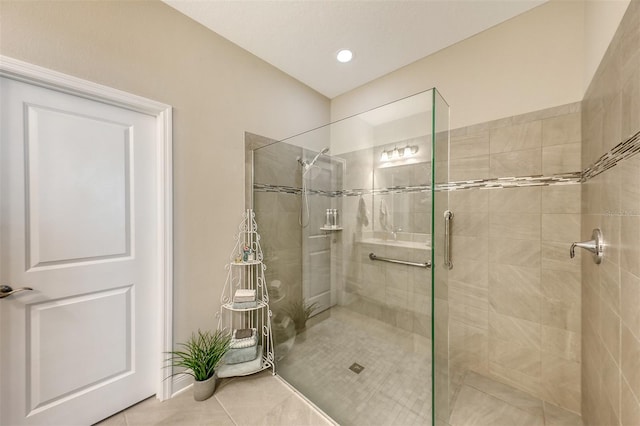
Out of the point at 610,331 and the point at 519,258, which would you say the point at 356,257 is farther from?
the point at 610,331

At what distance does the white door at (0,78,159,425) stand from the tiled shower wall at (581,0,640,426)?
235 centimetres

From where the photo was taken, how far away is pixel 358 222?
6.41ft

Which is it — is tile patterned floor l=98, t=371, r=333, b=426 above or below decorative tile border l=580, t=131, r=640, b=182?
below

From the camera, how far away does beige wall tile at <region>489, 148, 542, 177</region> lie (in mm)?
1540

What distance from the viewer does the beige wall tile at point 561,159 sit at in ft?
4.70

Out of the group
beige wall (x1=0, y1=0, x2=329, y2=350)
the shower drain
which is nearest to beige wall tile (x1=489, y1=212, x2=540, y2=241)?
the shower drain

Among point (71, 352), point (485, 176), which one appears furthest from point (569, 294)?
point (71, 352)

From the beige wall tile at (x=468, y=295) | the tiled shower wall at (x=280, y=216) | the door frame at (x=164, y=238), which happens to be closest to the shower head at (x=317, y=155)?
the tiled shower wall at (x=280, y=216)

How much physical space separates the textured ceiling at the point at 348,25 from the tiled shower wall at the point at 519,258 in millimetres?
752

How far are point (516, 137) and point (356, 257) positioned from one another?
57.8 inches

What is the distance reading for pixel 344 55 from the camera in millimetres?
2020

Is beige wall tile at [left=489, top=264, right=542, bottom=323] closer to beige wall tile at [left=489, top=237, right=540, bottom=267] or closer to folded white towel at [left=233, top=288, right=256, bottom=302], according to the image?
beige wall tile at [left=489, top=237, right=540, bottom=267]

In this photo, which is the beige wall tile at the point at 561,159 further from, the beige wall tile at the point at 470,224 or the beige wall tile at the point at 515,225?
the beige wall tile at the point at 470,224

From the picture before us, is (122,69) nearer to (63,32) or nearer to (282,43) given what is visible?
(63,32)
